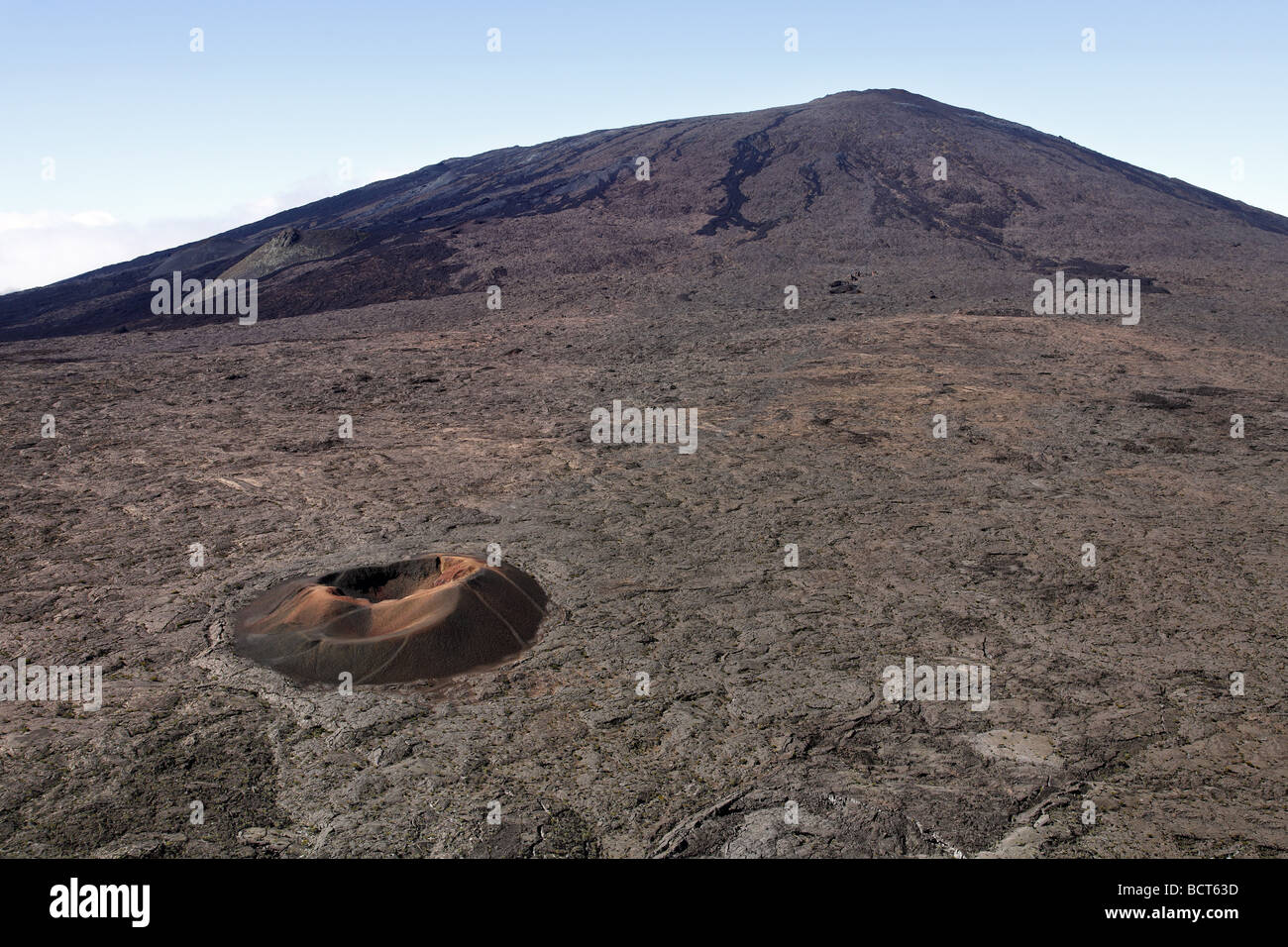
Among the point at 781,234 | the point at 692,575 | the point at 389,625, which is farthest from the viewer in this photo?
the point at 781,234

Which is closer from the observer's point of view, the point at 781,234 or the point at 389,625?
the point at 389,625

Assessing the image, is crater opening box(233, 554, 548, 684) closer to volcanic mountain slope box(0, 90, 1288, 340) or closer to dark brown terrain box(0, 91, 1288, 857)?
dark brown terrain box(0, 91, 1288, 857)

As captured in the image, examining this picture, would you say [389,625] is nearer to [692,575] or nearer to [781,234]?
[692,575]

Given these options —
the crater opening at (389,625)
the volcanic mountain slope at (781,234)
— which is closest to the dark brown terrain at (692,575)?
the crater opening at (389,625)

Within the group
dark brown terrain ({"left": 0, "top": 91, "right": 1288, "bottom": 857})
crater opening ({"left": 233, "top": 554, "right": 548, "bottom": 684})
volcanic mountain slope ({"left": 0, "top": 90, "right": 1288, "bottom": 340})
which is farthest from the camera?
volcanic mountain slope ({"left": 0, "top": 90, "right": 1288, "bottom": 340})

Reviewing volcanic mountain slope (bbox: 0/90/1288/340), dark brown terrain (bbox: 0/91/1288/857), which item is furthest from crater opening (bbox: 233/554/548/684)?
volcanic mountain slope (bbox: 0/90/1288/340)

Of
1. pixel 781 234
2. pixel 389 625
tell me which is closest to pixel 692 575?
pixel 389 625
